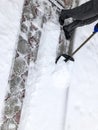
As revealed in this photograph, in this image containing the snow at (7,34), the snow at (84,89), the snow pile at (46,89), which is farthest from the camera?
the snow at (84,89)

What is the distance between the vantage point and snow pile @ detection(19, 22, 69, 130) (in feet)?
5.68

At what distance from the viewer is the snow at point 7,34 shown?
160 centimetres

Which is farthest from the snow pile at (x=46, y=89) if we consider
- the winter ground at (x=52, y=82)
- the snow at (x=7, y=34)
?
the snow at (x=7, y=34)

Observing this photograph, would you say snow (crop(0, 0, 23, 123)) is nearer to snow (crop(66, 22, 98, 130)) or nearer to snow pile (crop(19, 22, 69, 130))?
snow pile (crop(19, 22, 69, 130))

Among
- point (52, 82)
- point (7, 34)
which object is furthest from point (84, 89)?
point (7, 34)

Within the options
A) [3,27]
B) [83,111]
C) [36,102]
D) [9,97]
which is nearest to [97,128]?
[83,111]

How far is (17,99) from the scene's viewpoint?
5.57ft

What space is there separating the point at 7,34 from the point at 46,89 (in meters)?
0.41

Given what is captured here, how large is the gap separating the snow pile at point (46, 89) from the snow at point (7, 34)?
7.8 inches

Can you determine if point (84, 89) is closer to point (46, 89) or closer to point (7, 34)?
point (46, 89)

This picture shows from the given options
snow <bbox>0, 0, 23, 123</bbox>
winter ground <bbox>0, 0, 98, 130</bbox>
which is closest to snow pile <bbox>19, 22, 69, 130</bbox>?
winter ground <bbox>0, 0, 98, 130</bbox>

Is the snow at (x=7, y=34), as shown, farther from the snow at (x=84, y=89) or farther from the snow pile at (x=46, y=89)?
the snow at (x=84, y=89)

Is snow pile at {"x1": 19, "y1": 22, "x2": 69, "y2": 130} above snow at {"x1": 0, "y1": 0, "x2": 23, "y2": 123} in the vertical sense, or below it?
below

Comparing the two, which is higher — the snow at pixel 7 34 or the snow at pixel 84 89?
the snow at pixel 7 34
